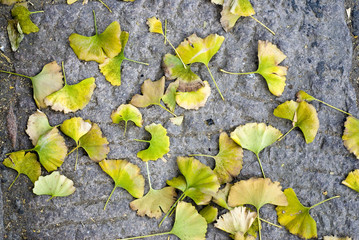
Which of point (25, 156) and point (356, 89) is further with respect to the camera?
point (356, 89)

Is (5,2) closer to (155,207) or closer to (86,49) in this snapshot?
(86,49)

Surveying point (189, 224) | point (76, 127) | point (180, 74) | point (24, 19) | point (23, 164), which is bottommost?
point (189, 224)

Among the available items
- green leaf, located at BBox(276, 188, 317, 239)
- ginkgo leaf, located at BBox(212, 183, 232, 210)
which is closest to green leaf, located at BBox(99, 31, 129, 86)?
ginkgo leaf, located at BBox(212, 183, 232, 210)

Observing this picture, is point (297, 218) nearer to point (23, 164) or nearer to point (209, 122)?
point (209, 122)

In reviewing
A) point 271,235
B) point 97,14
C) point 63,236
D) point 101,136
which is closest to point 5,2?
point 97,14

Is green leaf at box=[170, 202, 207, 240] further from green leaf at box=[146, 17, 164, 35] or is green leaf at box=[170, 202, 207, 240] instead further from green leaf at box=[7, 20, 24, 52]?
green leaf at box=[7, 20, 24, 52]

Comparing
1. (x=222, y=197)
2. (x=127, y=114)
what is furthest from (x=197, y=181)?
(x=127, y=114)

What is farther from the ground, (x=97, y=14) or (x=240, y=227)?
(x=97, y=14)
